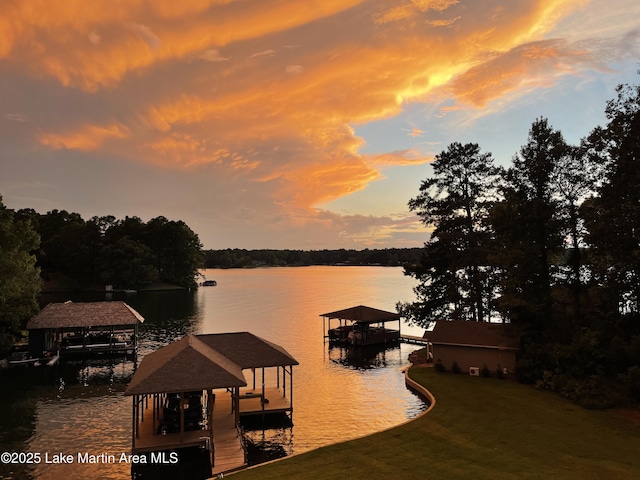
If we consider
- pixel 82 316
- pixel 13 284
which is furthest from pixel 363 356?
pixel 13 284

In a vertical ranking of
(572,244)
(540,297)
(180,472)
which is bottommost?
(180,472)

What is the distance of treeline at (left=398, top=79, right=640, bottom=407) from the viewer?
79.4 feet

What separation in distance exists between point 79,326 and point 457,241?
34.7 meters

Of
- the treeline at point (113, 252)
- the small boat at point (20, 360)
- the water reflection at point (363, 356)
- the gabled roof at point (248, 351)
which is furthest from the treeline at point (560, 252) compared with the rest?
the treeline at point (113, 252)

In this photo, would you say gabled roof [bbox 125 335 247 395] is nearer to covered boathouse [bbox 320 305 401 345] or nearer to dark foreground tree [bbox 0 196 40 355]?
dark foreground tree [bbox 0 196 40 355]

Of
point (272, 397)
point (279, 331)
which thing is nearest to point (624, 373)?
point (272, 397)

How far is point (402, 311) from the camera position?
144 feet

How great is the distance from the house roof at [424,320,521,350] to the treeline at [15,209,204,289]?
102479 millimetres

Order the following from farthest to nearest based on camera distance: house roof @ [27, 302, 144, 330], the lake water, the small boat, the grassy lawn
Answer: house roof @ [27, 302, 144, 330]
the small boat
the lake water
the grassy lawn

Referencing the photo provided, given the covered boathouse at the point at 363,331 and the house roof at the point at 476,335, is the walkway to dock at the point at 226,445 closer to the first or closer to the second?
the house roof at the point at 476,335

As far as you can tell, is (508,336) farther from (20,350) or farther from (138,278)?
(138,278)

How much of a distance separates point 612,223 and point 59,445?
2978cm

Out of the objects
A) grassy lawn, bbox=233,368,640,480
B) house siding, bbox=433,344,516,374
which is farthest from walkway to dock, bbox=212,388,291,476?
house siding, bbox=433,344,516,374

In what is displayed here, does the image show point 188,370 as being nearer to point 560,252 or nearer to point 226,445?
point 226,445
